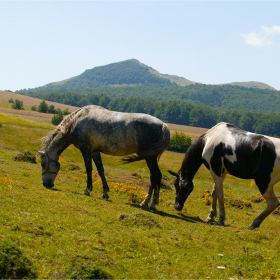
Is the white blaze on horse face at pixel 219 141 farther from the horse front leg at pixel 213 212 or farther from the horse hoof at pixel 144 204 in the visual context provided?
the horse hoof at pixel 144 204

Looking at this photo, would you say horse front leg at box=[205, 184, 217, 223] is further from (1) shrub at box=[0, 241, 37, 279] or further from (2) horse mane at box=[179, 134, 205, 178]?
(1) shrub at box=[0, 241, 37, 279]

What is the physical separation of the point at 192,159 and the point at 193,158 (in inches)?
2.9

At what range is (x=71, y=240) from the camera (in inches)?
450

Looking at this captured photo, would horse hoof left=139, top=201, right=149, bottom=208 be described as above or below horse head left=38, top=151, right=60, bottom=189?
below

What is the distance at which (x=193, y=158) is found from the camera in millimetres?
18703

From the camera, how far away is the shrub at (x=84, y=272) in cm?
928

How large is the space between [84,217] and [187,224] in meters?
4.61

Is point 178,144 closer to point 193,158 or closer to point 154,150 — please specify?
point 193,158

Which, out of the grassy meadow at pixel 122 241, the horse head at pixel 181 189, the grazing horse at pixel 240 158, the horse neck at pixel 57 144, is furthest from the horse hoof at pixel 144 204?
the horse neck at pixel 57 144

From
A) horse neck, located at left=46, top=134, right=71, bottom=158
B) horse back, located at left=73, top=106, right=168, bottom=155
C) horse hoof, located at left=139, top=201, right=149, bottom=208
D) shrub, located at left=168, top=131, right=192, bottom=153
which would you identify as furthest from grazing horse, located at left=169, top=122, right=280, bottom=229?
shrub, located at left=168, top=131, right=192, bottom=153

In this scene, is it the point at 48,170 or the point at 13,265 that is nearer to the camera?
the point at 13,265

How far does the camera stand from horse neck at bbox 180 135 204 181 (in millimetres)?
18375

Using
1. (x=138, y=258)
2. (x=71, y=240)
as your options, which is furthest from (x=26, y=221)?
(x=138, y=258)

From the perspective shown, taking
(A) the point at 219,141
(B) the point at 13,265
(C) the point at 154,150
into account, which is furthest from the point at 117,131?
(B) the point at 13,265
